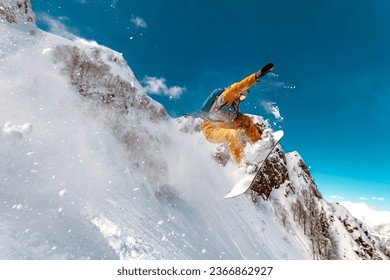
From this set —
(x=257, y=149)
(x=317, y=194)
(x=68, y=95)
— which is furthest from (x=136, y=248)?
(x=317, y=194)

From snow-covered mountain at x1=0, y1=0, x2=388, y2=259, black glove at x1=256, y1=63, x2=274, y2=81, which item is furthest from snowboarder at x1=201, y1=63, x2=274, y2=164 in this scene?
black glove at x1=256, y1=63, x2=274, y2=81

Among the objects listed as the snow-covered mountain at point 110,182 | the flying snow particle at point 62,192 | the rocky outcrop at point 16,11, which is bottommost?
the flying snow particle at point 62,192

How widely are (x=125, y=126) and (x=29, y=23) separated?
1603 cm

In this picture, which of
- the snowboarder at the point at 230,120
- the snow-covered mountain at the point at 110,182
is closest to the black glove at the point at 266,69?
the snowboarder at the point at 230,120

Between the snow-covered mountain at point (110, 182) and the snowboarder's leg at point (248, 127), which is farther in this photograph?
the snowboarder's leg at point (248, 127)

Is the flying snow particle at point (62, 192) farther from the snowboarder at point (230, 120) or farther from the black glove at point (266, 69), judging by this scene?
the black glove at point (266, 69)

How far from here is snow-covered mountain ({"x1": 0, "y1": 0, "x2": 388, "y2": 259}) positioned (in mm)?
5297

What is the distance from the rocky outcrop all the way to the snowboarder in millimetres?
24733

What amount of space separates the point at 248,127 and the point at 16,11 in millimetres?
30054

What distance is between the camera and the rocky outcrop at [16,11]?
24.9m

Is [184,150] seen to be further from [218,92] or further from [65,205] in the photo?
[65,205]

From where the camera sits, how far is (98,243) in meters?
5.05

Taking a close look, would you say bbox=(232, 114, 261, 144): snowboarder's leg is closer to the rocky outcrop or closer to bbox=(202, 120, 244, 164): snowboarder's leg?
bbox=(202, 120, 244, 164): snowboarder's leg

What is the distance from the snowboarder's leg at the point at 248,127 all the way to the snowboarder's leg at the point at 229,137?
232 millimetres
